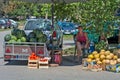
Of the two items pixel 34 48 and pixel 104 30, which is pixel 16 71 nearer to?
pixel 34 48

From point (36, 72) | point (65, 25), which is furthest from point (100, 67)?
point (65, 25)

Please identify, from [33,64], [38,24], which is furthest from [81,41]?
[38,24]

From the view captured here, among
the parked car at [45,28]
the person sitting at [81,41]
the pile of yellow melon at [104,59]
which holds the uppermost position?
the parked car at [45,28]

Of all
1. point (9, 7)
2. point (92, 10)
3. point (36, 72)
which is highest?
point (9, 7)

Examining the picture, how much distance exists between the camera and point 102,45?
688 inches

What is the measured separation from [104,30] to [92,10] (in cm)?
125

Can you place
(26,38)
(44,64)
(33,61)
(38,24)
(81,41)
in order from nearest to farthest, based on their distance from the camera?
(33,61), (44,64), (26,38), (81,41), (38,24)

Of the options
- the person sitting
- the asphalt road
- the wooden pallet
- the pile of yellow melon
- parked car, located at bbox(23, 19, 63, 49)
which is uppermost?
parked car, located at bbox(23, 19, 63, 49)

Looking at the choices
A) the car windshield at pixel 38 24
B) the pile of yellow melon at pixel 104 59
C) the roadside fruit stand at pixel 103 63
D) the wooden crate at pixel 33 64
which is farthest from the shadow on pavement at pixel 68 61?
the car windshield at pixel 38 24

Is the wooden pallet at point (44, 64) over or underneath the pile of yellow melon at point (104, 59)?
underneath

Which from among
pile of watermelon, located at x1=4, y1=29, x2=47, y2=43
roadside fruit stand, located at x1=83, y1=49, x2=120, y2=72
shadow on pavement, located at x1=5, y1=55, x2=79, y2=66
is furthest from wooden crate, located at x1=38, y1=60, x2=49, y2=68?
roadside fruit stand, located at x1=83, y1=49, x2=120, y2=72

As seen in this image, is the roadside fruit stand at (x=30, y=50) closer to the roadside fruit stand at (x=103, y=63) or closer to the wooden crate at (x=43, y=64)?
the wooden crate at (x=43, y=64)

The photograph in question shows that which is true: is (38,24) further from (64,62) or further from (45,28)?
(64,62)

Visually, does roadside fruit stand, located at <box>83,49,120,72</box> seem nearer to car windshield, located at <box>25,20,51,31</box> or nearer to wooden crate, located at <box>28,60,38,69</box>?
wooden crate, located at <box>28,60,38,69</box>
